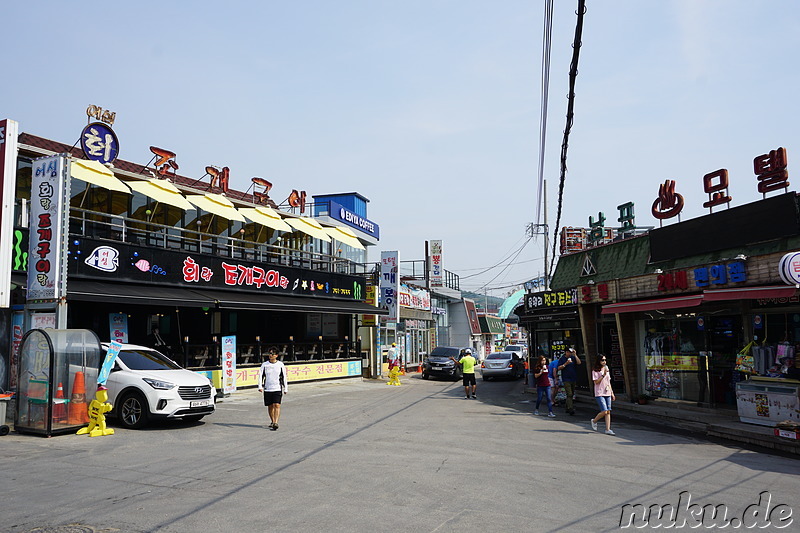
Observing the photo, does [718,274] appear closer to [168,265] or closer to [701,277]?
[701,277]

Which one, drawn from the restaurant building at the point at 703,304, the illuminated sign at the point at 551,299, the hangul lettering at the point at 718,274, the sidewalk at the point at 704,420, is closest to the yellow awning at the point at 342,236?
the illuminated sign at the point at 551,299

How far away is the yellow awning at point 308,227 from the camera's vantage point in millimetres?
25422

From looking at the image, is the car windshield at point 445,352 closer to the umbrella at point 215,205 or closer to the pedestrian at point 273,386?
the umbrella at point 215,205

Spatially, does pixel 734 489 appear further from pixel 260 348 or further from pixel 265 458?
pixel 260 348

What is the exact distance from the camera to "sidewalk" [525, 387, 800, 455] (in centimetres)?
1139

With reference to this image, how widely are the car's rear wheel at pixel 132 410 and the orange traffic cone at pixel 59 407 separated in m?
1.11

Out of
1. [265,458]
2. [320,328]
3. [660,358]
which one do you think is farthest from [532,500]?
[320,328]

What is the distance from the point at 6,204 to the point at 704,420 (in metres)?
16.1

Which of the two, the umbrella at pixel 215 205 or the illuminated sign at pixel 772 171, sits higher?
the umbrella at pixel 215 205

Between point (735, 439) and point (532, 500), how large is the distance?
24.3 ft

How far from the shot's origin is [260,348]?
23.6 m

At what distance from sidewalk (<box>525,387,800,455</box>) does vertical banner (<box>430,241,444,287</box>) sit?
26902mm

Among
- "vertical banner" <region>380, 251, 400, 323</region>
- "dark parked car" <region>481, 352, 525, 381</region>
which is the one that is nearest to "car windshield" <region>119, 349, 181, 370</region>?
"vertical banner" <region>380, 251, 400, 323</region>

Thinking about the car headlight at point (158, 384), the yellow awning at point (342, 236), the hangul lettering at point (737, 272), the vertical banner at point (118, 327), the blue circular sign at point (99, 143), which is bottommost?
the car headlight at point (158, 384)
